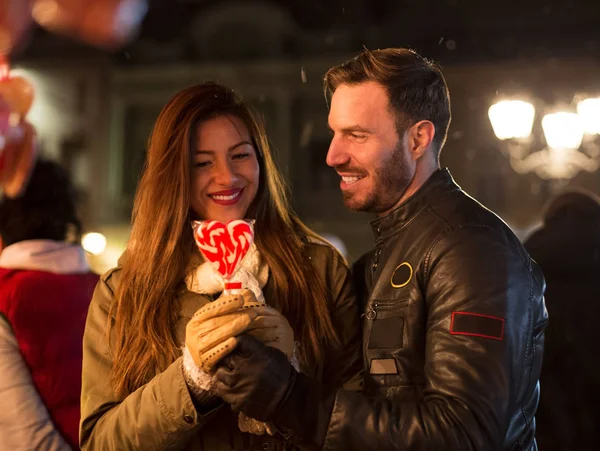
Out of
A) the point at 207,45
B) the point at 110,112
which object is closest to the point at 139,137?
the point at 110,112

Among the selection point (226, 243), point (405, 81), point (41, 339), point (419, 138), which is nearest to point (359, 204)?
point (419, 138)

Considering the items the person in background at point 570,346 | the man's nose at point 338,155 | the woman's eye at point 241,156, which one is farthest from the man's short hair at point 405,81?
the person in background at point 570,346

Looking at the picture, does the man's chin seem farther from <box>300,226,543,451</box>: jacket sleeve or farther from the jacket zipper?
<box>300,226,543,451</box>: jacket sleeve

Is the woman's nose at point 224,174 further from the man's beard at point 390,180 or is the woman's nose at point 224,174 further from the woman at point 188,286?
the man's beard at point 390,180

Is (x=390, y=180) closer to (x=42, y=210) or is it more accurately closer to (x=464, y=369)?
(x=464, y=369)

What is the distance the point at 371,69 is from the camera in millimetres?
3168

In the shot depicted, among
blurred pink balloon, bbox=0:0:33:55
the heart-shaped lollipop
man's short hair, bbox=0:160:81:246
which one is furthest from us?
blurred pink balloon, bbox=0:0:33:55

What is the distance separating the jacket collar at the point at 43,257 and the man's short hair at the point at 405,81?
1.57 meters

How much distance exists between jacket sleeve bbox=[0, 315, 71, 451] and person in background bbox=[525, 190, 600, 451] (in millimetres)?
2709

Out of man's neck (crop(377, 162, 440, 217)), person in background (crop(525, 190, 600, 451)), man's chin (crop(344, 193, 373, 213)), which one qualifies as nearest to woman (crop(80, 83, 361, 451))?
man's chin (crop(344, 193, 373, 213))

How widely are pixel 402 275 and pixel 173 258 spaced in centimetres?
93

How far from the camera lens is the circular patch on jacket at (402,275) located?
9.55 feet

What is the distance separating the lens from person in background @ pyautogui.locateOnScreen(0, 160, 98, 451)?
3510 millimetres

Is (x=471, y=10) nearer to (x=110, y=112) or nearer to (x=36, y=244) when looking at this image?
(x=110, y=112)
